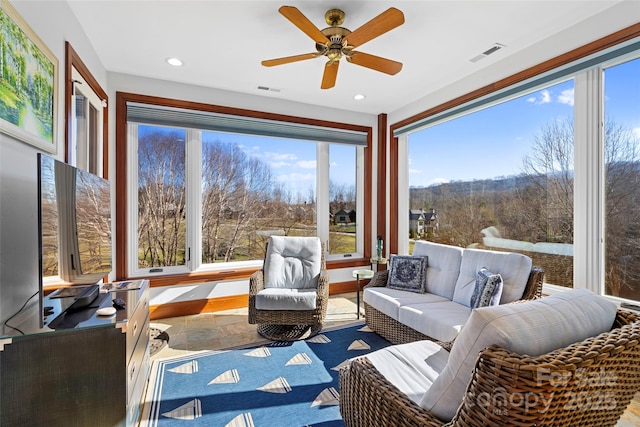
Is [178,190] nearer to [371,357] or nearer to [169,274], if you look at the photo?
[169,274]

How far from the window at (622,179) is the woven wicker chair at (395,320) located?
1.82 feet

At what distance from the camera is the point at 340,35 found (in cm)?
230

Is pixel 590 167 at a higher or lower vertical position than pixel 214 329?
higher

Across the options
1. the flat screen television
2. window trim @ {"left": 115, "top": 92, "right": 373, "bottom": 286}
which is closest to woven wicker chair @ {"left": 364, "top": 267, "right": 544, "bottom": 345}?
window trim @ {"left": 115, "top": 92, "right": 373, "bottom": 286}

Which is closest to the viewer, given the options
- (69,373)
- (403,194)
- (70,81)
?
(69,373)

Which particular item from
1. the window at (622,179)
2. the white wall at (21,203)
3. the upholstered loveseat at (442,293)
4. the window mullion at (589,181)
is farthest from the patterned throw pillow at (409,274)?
the white wall at (21,203)

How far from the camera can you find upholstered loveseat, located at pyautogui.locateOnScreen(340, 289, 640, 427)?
2.56 feet

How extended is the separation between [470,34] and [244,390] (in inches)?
132

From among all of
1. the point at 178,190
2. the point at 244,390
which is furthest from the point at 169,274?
the point at 244,390

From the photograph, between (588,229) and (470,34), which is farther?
(470,34)

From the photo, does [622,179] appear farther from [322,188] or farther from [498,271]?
[322,188]

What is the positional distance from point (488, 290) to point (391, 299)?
83cm

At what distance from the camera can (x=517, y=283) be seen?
2.36 m

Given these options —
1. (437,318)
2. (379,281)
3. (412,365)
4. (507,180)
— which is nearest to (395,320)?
(437,318)
